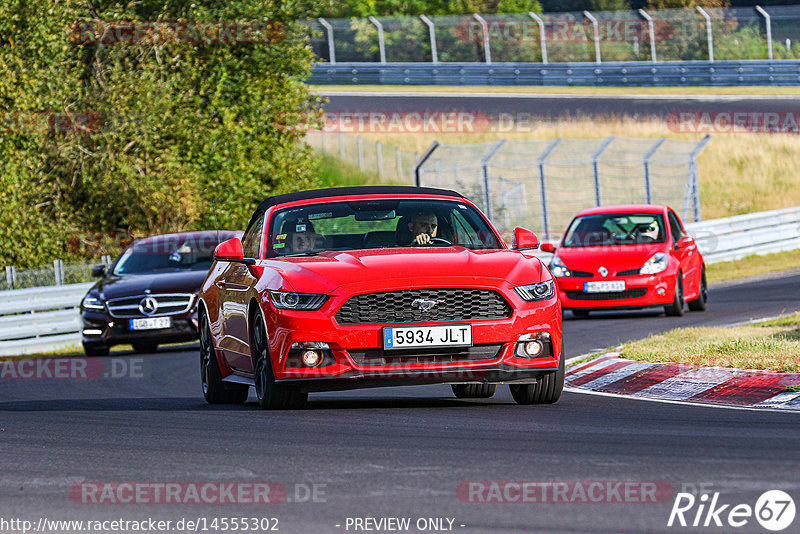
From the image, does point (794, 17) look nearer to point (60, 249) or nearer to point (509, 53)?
point (509, 53)

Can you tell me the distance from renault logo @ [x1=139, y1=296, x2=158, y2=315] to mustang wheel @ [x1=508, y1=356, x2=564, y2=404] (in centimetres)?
1022

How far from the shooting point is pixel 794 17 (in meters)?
47.0

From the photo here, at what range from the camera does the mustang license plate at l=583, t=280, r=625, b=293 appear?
1994cm

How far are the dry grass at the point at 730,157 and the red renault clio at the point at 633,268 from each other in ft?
72.5

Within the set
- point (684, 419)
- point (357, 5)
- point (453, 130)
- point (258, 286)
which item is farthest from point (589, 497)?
point (357, 5)

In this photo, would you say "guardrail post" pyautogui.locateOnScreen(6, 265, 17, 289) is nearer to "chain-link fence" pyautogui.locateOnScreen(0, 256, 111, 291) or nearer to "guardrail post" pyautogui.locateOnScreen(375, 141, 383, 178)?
"chain-link fence" pyautogui.locateOnScreen(0, 256, 111, 291)

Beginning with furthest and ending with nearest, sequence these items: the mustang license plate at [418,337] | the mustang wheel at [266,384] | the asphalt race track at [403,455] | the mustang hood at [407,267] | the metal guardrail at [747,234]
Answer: the metal guardrail at [747,234] < the mustang wheel at [266,384] < the mustang hood at [407,267] < the mustang license plate at [418,337] < the asphalt race track at [403,455]

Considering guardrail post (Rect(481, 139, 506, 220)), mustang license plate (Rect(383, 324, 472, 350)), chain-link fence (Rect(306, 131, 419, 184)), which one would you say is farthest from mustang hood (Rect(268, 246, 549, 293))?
chain-link fence (Rect(306, 131, 419, 184))

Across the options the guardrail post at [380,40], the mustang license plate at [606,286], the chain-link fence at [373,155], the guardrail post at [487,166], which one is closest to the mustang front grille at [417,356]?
the mustang license plate at [606,286]

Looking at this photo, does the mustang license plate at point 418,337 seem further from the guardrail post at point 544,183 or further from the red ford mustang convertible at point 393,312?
the guardrail post at point 544,183

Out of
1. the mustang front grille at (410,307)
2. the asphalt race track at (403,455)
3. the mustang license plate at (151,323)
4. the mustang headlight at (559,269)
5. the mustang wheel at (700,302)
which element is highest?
the mustang front grille at (410,307)

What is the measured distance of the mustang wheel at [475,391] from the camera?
11.2 metres

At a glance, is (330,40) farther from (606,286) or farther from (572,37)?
(606,286)

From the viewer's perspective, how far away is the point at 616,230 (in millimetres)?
21516
